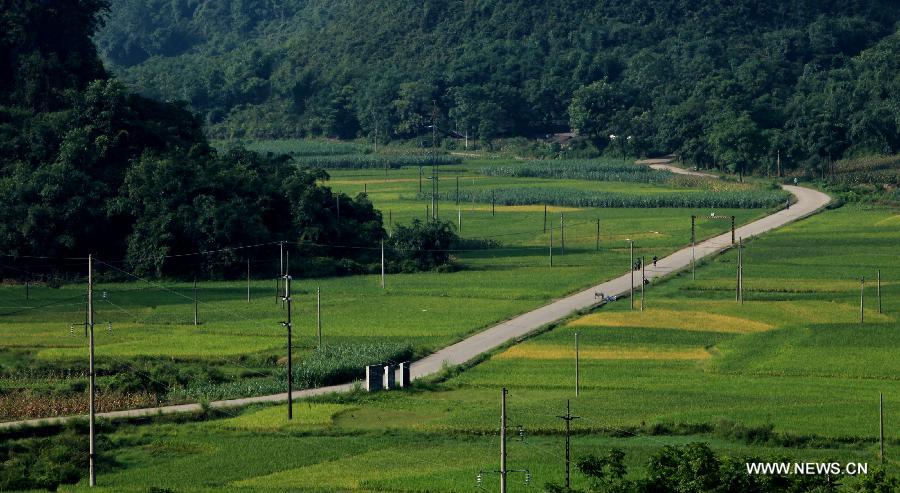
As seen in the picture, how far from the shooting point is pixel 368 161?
488 ft

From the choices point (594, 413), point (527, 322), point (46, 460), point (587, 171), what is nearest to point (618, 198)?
point (587, 171)

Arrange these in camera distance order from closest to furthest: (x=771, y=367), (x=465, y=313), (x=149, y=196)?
(x=771, y=367)
(x=465, y=313)
(x=149, y=196)

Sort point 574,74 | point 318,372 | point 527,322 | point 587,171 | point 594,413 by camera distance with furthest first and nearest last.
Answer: point 574,74, point 587,171, point 527,322, point 318,372, point 594,413

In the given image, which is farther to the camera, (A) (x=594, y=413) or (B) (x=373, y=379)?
(B) (x=373, y=379)

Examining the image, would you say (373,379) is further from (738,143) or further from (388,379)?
(738,143)

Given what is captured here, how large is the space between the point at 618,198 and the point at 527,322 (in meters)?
48.0

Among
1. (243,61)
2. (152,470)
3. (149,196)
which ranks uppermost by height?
(243,61)

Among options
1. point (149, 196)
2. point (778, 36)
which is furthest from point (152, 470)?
point (778, 36)

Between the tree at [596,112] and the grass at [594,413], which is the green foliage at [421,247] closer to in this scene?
the grass at [594,413]

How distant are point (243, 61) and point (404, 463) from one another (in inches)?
5827

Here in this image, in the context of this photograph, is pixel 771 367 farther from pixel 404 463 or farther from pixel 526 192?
pixel 526 192

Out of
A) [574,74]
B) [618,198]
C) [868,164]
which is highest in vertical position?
[574,74]

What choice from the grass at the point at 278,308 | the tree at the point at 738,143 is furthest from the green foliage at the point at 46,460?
the tree at the point at 738,143

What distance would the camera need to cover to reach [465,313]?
71.6m
